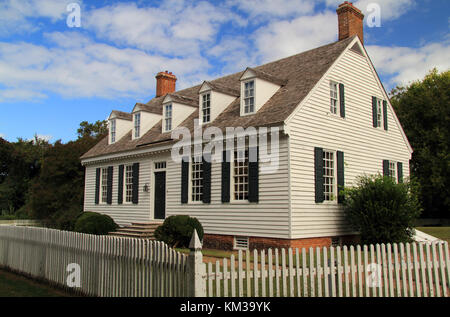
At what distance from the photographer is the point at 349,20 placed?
17.4 m

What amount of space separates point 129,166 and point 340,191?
10.6 metres

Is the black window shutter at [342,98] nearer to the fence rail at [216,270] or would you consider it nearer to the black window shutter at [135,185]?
the fence rail at [216,270]

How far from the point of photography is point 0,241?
12.4 meters

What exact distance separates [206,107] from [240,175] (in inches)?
166

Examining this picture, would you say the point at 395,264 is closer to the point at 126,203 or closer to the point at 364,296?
the point at 364,296

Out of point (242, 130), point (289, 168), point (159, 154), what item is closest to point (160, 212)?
point (159, 154)

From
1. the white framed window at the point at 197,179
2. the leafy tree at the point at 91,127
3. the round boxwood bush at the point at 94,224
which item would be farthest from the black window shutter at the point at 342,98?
the leafy tree at the point at 91,127

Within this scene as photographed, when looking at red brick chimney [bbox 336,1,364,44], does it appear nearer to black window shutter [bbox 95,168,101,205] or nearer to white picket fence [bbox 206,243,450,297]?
white picket fence [bbox 206,243,450,297]

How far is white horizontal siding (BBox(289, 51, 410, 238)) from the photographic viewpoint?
1370cm

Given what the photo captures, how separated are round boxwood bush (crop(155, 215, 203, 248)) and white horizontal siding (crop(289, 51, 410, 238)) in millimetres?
3735

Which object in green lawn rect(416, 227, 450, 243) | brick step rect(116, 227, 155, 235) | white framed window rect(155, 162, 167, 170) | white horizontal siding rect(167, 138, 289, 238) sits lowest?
green lawn rect(416, 227, 450, 243)

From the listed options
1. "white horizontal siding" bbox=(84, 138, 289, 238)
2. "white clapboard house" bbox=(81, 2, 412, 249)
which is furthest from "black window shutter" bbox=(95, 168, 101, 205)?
"white horizontal siding" bbox=(84, 138, 289, 238)

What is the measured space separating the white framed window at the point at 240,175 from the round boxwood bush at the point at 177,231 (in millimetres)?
1988

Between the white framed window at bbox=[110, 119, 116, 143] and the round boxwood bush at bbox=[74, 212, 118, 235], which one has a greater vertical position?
the white framed window at bbox=[110, 119, 116, 143]
